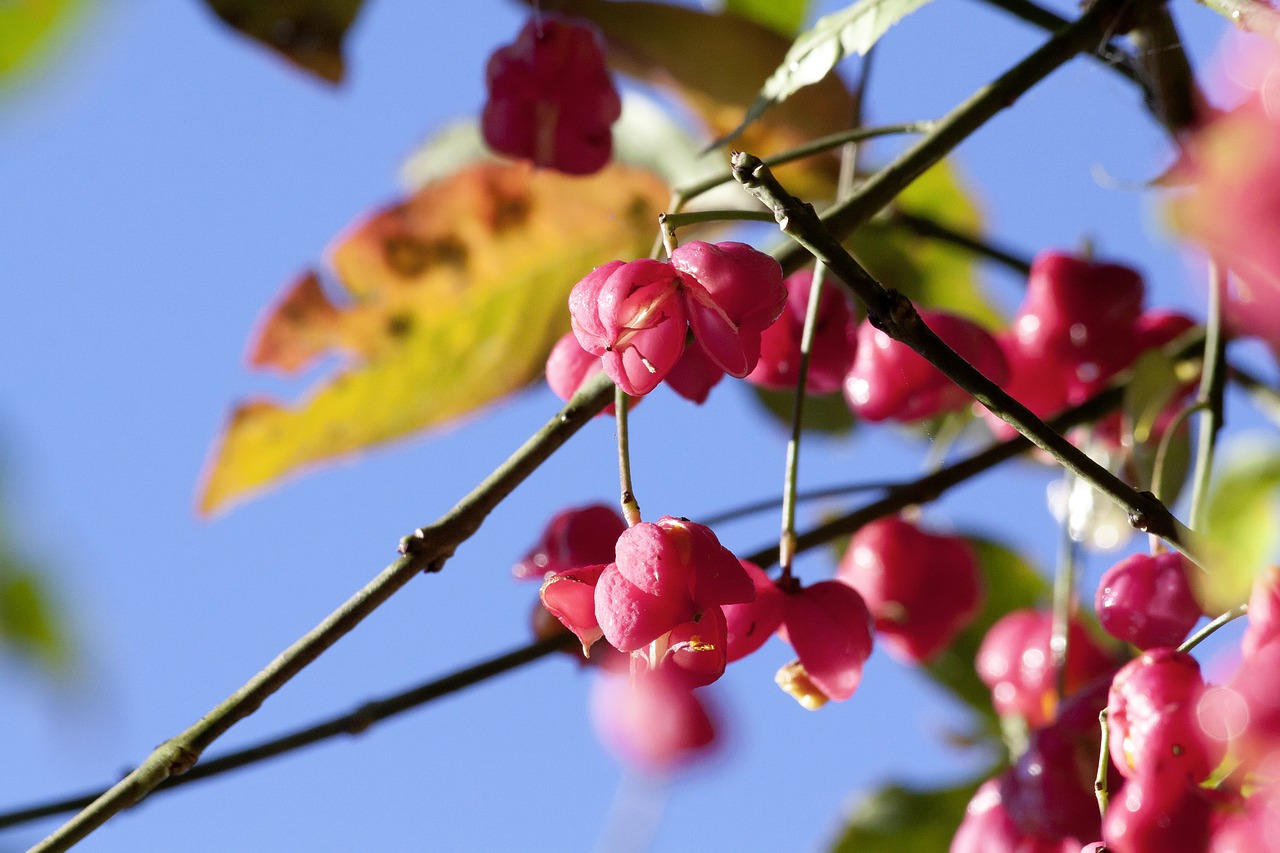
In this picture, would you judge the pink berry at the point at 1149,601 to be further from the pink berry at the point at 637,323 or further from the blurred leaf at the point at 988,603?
the blurred leaf at the point at 988,603

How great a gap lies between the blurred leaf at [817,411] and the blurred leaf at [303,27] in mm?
456

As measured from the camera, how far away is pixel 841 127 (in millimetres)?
964

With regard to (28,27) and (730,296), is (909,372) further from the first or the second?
(28,27)

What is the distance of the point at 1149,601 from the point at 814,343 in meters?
0.24

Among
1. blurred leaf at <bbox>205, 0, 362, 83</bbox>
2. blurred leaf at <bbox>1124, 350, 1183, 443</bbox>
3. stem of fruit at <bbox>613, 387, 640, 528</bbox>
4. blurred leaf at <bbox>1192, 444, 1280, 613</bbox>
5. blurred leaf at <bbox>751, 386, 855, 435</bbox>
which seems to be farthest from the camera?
blurred leaf at <bbox>751, 386, 855, 435</bbox>

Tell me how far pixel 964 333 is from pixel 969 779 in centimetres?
52

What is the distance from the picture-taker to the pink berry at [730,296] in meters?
0.46

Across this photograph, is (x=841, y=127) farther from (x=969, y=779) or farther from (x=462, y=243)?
(x=969, y=779)

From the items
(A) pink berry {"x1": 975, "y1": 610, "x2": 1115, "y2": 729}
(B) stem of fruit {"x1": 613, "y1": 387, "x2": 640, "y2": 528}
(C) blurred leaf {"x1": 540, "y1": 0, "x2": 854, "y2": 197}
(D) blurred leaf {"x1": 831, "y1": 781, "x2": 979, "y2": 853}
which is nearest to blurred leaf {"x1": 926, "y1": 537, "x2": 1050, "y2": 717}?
(D) blurred leaf {"x1": 831, "y1": 781, "x2": 979, "y2": 853}

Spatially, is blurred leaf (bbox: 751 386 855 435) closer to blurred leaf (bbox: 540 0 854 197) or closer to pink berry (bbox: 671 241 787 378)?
blurred leaf (bbox: 540 0 854 197)

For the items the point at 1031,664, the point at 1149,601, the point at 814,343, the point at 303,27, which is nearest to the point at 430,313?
the point at 303,27

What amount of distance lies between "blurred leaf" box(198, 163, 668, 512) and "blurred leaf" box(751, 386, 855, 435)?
22cm

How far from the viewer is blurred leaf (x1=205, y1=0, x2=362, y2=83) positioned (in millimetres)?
867

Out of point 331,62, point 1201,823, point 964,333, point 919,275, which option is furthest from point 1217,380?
point 331,62
